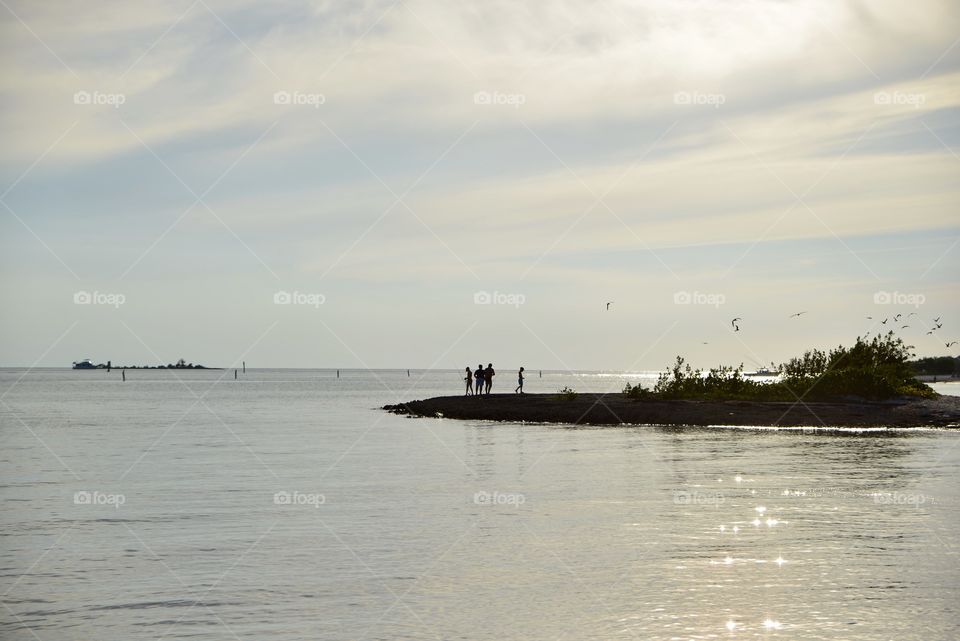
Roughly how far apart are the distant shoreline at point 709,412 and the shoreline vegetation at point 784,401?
0.05 meters

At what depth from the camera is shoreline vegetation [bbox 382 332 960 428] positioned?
5256 cm

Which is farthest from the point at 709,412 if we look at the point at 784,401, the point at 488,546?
the point at 488,546

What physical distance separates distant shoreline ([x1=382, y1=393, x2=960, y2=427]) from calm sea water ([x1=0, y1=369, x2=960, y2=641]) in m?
16.3

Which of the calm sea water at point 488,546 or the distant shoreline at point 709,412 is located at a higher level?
the distant shoreline at point 709,412

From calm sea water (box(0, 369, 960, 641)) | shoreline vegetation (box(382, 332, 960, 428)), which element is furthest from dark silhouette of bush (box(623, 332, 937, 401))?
calm sea water (box(0, 369, 960, 641))

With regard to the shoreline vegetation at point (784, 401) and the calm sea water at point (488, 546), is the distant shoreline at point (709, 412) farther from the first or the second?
the calm sea water at point (488, 546)

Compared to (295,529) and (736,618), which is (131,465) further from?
(736,618)

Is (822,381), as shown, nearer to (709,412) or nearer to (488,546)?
(709,412)

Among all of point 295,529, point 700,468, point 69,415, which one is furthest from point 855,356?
point 69,415

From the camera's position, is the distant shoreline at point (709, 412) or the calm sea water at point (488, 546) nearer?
the calm sea water at point (488, 546)

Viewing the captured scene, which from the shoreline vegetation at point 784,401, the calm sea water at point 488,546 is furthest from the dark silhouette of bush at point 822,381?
the calm sea water at point 488,546

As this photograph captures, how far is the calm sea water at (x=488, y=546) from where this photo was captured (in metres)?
12.9

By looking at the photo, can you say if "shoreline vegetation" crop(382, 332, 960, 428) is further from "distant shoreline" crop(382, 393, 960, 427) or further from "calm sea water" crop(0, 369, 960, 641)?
"calm sea water" crop(0, 369, 960, 641)

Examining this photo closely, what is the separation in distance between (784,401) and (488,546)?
4418 cm
